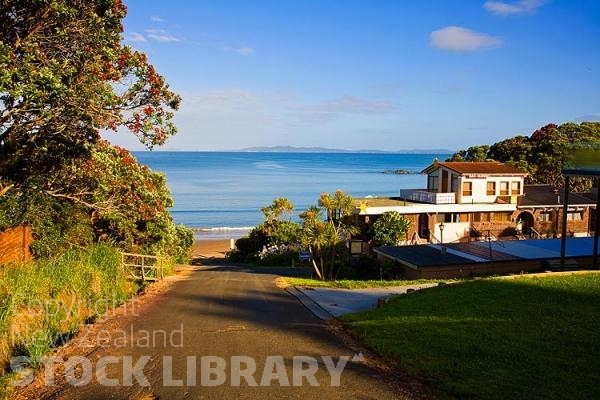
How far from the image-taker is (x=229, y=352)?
930 centimetres

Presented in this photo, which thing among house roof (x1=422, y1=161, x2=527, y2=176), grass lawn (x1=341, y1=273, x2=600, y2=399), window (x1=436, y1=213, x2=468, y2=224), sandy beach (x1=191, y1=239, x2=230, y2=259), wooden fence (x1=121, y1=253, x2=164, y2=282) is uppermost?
house roof (x1=422, y1=161, x2=527, y2=176)

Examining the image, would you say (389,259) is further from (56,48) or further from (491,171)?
(56,48)

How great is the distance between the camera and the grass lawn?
7.38 meters

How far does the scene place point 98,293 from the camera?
44.3 ft

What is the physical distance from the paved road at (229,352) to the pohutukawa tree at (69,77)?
14.6 ft

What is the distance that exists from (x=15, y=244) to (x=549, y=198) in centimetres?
3423

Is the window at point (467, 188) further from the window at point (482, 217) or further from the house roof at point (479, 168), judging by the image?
the window at point (482, 217)

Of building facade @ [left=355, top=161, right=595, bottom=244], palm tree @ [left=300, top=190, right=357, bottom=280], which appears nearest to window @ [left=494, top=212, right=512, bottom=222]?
building facade @ [left=355, top=161, right=595, bottom=244]

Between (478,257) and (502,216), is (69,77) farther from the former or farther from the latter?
(502,216)

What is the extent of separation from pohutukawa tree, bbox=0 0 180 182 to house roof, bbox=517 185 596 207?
29.1 metres

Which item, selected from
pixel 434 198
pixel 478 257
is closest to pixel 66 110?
pixel 478 257

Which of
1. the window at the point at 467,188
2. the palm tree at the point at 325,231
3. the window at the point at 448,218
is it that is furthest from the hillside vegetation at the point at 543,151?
the palm tree at the point at 325,231

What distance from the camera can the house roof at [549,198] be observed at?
1404 inches

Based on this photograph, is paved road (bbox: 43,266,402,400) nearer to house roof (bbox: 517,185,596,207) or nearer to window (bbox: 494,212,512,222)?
window (bbox: 494,212,512,222)
